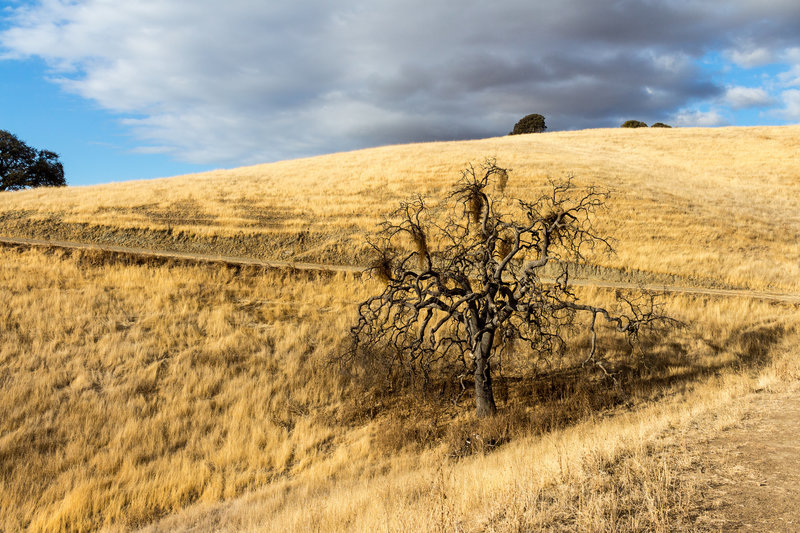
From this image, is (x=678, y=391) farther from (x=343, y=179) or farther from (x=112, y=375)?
(x=343, y=179)

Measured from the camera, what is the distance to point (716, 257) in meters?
22.7

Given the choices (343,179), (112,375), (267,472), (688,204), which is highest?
(343,179)

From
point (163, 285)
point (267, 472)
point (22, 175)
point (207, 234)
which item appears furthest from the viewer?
point (22, 175)

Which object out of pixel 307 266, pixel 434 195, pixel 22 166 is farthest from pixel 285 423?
pixel 22 166

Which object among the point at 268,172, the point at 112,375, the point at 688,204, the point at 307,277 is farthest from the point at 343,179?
the point at 112,375

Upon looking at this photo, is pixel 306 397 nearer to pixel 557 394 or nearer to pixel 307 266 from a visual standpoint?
pixel 557 394

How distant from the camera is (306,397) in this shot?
1341cm

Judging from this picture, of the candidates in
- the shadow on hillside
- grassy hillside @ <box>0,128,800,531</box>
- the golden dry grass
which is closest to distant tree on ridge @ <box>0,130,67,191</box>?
grassy hillside @ <box>0,128,800,531</box>

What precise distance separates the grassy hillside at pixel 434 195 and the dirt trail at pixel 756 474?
15496 millimetres

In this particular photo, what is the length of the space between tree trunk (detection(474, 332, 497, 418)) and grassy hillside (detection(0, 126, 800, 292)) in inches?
522

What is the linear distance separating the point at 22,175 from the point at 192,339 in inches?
2164

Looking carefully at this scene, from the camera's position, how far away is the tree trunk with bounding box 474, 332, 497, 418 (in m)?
11.5

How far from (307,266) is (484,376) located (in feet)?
44.7

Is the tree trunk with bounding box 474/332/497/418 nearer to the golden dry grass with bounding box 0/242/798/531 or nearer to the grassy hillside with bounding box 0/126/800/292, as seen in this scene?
the golden dry grass with bounding box 0/242/798/531
